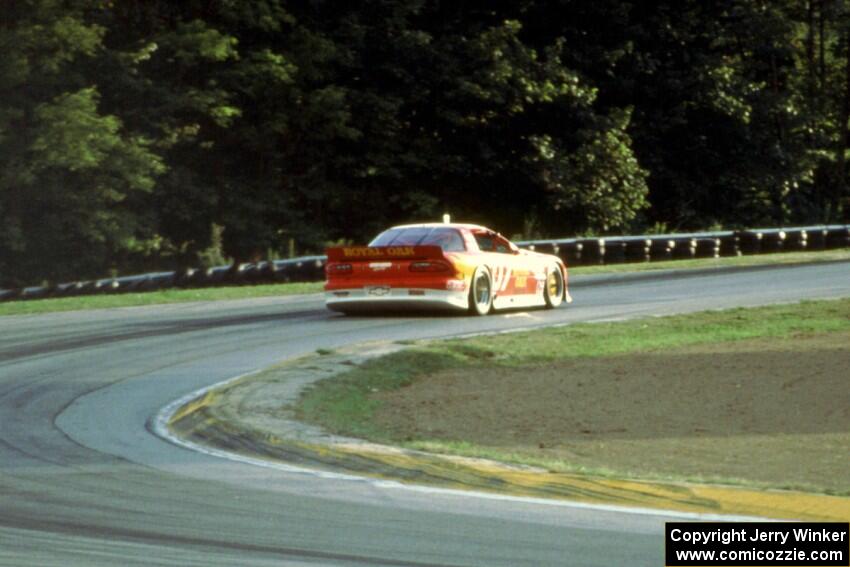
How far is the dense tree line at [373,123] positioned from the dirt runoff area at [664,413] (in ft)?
73.6

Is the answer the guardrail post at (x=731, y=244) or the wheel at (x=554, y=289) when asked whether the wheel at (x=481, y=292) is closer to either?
the wheel at (x=554, y=289)

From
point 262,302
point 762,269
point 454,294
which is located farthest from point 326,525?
point 762,269

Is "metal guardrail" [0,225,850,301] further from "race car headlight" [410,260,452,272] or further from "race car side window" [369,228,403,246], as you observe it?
"race car headlight" [410,260,452,272]

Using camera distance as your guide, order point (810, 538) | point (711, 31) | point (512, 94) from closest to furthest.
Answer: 1. point (810, 538)
2. point (512, 94)
3. point (711, 31)

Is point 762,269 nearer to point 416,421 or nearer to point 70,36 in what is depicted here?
point 70,36

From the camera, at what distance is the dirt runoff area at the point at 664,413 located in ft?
36.2

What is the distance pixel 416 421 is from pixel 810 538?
18.2 ft

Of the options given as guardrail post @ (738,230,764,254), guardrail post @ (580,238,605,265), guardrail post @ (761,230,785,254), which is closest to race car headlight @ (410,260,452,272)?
guardrail post @ (580,238,605,265)

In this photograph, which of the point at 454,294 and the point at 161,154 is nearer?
the point at 454,294

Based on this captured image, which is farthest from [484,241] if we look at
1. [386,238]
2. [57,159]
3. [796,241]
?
[796,241]

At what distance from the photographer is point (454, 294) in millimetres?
23609

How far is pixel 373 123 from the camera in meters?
45.8

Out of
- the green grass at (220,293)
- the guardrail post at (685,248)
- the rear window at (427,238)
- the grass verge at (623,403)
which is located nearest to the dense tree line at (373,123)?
the guardrail post at (685,248)

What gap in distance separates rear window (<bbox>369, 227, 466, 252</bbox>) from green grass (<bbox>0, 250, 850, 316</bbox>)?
3988 millimetres
